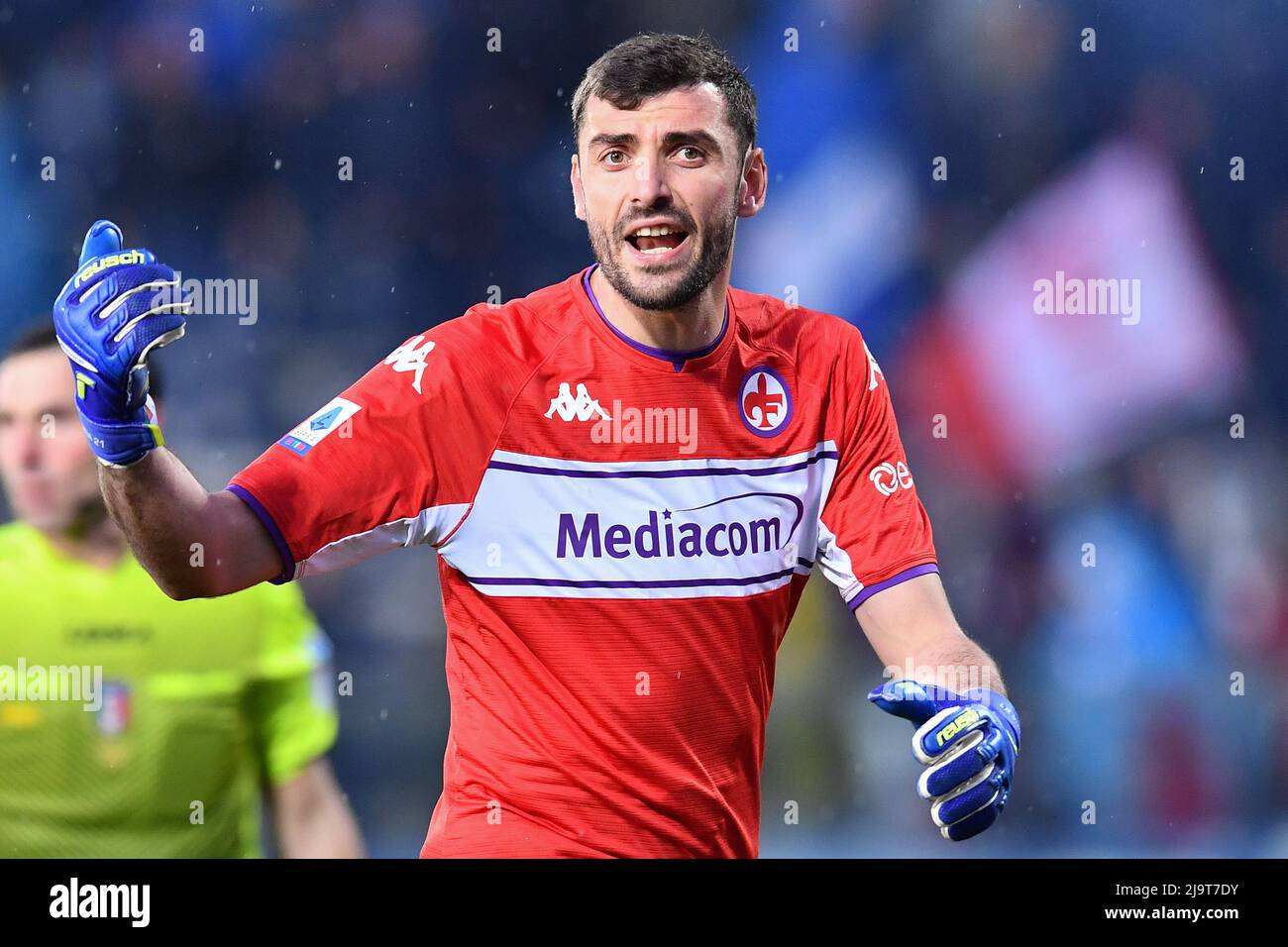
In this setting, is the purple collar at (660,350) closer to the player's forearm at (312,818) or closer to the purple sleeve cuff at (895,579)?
the purple sleeve cuff at (895,579)

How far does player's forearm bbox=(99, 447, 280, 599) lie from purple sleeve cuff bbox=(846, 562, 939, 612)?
1.31 metres

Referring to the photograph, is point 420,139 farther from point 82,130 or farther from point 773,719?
point 773,719

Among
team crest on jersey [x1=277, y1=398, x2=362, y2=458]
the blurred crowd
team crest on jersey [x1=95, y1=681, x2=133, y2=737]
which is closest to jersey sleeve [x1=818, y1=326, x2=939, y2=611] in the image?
team crest on jersey [x1=277, y1=398, x2=362, y2=458]

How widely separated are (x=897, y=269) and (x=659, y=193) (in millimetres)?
3854

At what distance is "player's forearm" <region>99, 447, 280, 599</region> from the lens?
2523 millimetres

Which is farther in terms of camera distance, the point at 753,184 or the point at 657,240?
the point at 753,184

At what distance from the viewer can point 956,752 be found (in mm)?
2805

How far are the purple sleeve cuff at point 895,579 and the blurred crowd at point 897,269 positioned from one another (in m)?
3.17

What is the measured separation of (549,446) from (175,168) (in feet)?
13.6

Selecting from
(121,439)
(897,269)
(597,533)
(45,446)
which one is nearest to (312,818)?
(45,446)

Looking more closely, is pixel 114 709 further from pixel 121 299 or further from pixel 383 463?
pixel 121 299

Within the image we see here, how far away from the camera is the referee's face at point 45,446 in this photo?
13.2 feet

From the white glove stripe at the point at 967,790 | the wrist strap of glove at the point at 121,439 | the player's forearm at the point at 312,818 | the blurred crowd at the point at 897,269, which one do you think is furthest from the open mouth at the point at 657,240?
the blurred crowd at the point at 897,269

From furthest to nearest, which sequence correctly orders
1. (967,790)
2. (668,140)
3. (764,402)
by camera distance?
(764,402) → (668,140) → (967,790)
